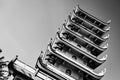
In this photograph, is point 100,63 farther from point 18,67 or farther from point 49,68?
point 18,67

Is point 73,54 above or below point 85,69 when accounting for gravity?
below

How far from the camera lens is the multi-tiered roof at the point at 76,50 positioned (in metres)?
19.8

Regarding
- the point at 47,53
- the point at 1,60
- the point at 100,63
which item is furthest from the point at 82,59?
the point at 1,60

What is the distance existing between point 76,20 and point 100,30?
3940mm

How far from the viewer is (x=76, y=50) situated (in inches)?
881

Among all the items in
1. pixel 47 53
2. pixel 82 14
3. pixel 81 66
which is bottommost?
pixel 47 53

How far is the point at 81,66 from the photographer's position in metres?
20.2

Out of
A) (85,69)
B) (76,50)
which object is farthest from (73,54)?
(85,69)

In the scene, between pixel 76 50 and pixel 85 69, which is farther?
pixel 76 50

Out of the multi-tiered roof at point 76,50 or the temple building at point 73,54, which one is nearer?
the temple building at point 73,54

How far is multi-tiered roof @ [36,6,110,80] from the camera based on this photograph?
1984cm

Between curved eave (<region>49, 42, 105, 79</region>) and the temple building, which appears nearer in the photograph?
the temple building

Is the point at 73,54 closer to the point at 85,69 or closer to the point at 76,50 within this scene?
the point at 76,50

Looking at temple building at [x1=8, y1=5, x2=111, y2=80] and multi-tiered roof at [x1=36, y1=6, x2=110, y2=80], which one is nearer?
temple building at [x1=8, y1=5, x2=111, y2=80]
